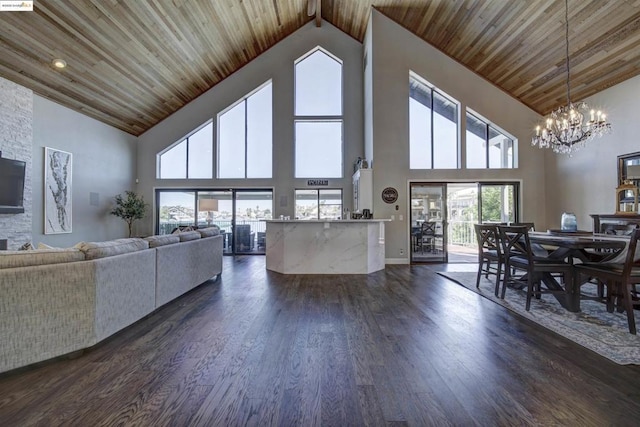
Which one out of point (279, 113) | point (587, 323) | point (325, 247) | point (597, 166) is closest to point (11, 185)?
point (325, 247)

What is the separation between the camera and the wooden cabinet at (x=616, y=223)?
4434 mm

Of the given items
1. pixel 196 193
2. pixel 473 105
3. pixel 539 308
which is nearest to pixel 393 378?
pixel 539 308

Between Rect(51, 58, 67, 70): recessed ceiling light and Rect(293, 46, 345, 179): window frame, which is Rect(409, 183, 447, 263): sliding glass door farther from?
Rect(51, 58, 67, 70): recessed ceiling light

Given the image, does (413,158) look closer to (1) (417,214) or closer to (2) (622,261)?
(1) (417,214)

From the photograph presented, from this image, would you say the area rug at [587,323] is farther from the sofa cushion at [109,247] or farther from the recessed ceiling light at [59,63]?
the recessed ceiling light at [59,63]

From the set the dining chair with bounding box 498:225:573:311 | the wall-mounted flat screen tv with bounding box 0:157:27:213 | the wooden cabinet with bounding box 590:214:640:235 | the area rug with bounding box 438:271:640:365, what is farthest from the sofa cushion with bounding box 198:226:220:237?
the wooden cabinet with bounding box 590:214:640:235

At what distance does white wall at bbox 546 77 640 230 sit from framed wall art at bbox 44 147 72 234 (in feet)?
36.7

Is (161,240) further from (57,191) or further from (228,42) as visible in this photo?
(228,42)

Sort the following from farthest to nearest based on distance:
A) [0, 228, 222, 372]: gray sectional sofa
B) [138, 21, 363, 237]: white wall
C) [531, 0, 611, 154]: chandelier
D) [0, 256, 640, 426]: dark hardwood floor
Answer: [138, 21, 363, 237]: white wall, [531, 0, 611, 154]: chandelier, [0, 228, 222, 372]: gray sectional sofa, [0, 256, 640, 426]: dark hardwood floor

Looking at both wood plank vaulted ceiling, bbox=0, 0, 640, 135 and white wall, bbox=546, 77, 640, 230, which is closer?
wood plank vaulted ceiling, bbox=0, 0, 640, 135

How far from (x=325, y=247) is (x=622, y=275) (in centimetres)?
409

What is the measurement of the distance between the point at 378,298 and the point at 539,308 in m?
1.94

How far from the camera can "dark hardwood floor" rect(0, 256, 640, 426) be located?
5.41 feet

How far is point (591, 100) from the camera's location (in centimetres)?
595
